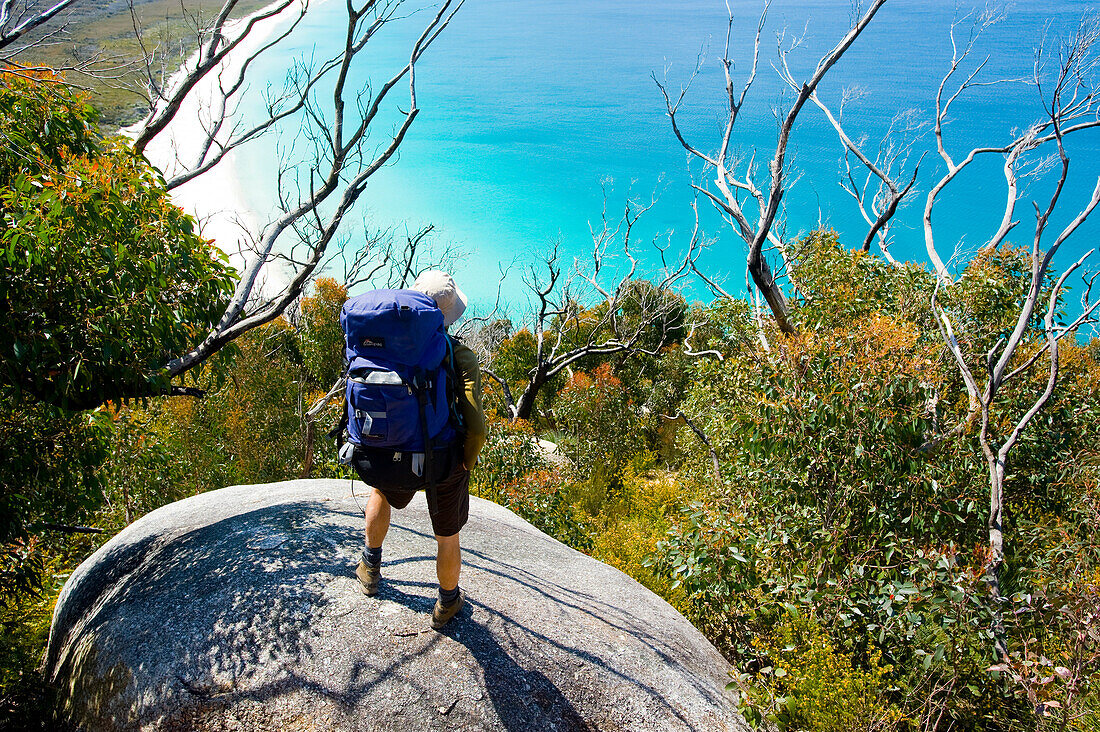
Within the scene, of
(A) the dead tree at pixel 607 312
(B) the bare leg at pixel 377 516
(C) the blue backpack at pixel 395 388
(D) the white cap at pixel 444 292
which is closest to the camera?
(C) the blue backpack at pixel 395 388

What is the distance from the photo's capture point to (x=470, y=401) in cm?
358

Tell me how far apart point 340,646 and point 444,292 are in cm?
215

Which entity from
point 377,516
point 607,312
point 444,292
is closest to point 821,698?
point 377,516

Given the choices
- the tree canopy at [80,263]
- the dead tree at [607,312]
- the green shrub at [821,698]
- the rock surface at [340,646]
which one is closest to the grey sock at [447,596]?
the rock surface at [340,646]

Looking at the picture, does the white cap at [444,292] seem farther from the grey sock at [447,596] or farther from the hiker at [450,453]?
the grey sock at [447,596]

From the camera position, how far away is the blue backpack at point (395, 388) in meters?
3.29

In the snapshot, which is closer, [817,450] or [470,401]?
[470,401]

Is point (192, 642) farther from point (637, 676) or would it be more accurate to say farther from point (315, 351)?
point (315, 351)

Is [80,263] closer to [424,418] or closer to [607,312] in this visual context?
[424,418]

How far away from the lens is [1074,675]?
386cm

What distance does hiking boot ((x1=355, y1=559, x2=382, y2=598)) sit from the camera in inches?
166

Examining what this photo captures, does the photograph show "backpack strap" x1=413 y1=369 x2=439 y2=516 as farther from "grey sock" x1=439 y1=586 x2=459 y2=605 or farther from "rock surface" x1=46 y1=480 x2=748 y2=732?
"rock surface" x1=46 y1=480 x2=748 y2=732

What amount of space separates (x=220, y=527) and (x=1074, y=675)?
577 cm

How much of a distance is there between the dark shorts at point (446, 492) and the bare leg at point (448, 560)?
Answer: 0.07 metres
